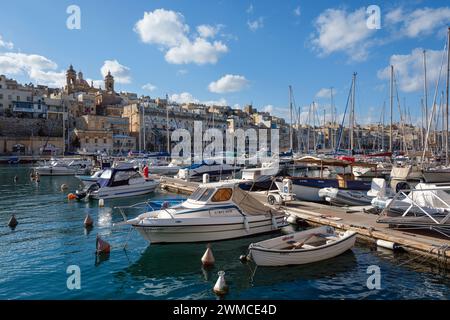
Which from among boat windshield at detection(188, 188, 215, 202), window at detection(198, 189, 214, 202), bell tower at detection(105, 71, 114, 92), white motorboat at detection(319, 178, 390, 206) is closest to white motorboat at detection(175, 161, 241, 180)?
white motorboat at detection(319, 178, 390, 206)

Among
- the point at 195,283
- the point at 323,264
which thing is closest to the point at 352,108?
the point at 323,264

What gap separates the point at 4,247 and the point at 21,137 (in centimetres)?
8545

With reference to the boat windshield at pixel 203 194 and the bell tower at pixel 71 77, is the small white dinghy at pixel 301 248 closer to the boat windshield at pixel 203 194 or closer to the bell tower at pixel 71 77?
the boat windshield at pixel 203 194

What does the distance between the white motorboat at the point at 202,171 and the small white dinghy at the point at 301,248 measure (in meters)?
29.3

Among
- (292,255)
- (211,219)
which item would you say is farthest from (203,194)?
(292,255)

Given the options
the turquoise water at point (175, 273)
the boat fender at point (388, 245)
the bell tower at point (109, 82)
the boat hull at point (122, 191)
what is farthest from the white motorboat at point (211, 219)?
the bell tower at point (109, 82)

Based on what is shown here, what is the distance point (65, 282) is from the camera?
1208 cm

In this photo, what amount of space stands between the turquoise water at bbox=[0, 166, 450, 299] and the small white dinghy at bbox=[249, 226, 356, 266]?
30cm

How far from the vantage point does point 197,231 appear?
15.8 metres

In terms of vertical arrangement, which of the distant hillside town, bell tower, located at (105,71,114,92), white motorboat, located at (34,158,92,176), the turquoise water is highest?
bell tower, located at (105,71,114,92)

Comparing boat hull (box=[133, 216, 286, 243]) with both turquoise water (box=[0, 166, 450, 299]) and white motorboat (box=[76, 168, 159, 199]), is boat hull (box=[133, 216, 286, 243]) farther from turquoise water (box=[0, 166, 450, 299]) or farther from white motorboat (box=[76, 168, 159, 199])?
white motorboat (box=[76, 168, 159, 199])

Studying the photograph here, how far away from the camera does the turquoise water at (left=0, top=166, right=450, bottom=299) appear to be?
11250 millimetres

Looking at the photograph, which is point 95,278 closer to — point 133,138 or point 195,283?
point 195,283

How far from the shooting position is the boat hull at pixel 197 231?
15.5 metres
